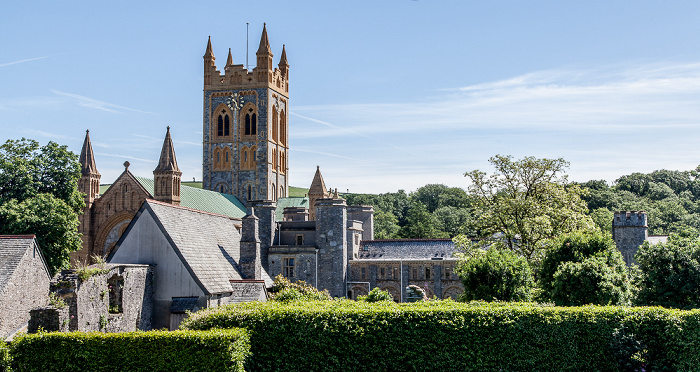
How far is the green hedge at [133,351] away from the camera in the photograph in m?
22.3

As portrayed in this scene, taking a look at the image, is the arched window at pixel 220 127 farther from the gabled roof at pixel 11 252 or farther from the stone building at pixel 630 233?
the gabled roof at pixel 11 252

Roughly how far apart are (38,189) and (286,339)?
35061 millimetres

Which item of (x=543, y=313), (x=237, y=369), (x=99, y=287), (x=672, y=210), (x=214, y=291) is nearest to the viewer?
(x=237, y=369)

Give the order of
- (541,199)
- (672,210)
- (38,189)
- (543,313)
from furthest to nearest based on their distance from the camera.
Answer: (672,210) < (38,189) < (541,199) < (543,313)

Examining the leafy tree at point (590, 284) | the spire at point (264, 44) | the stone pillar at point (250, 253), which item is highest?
the spire at point (264, 44)

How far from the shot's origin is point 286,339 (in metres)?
23.8

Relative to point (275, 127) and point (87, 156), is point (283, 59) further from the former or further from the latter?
point (87, 156)

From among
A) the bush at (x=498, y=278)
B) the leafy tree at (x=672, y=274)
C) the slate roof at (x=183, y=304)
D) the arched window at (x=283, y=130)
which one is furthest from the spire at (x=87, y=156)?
the leafy tree at (x=672, y=274)

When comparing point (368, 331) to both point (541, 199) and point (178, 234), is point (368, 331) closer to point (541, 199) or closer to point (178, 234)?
point (178, 234)

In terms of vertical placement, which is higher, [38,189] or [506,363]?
[38,189]

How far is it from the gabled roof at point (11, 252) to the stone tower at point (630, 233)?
41.6m

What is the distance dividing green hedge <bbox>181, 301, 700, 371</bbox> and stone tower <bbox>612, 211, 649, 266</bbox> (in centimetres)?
3117

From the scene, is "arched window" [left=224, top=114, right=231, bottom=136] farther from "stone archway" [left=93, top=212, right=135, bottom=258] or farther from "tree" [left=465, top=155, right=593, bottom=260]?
"tree" [left=465, top=155, right=593, bottom=260]

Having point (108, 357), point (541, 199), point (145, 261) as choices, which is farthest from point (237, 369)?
point (541, 199)
